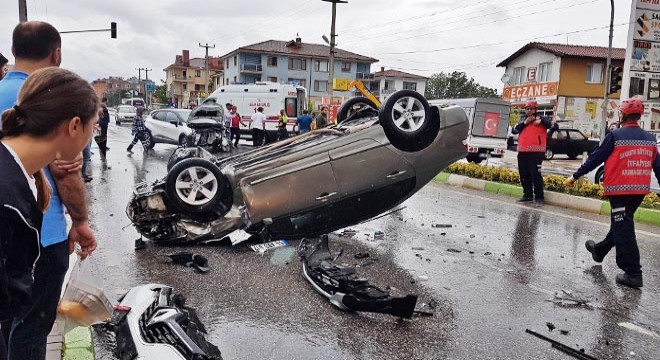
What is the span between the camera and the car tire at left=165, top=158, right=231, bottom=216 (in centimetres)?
541

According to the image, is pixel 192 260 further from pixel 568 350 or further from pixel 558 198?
pixel 558 198

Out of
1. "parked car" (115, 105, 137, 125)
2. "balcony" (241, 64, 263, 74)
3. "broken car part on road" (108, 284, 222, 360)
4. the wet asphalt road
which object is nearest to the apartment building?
"balcony" (241, 64, 263, 74)

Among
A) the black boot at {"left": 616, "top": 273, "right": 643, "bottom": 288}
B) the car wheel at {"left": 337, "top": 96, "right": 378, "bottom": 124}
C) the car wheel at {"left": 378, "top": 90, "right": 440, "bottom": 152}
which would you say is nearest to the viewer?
the black boot at {"left": 616, "top": 273, "right": 643, "bottom": 288}

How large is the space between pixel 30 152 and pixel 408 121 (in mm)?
4346

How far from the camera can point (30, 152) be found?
1.58 meters

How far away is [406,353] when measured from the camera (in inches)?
134

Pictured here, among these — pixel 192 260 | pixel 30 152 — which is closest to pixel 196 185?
pixel 192 260

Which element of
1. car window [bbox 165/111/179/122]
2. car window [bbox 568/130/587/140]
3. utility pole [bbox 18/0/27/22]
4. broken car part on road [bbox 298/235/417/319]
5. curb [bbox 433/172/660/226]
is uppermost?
utility pole [bbox 18/0/27/22]

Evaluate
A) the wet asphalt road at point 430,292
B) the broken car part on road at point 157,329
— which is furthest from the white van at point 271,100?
the broken car part on road at point 157,329

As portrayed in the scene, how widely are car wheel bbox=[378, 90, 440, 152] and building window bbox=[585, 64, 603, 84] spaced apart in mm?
37691

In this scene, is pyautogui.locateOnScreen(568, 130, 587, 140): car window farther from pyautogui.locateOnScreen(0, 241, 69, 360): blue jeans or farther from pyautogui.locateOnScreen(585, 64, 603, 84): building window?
pyautogui.locateOnScreen(0, 241, 69, 360): blue jeans

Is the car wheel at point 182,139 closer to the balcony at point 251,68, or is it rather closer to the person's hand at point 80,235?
the person's hand at point 80,235

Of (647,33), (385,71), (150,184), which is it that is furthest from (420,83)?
(150,184)

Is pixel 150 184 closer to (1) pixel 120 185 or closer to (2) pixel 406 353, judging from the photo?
(2) pixel 406 353
